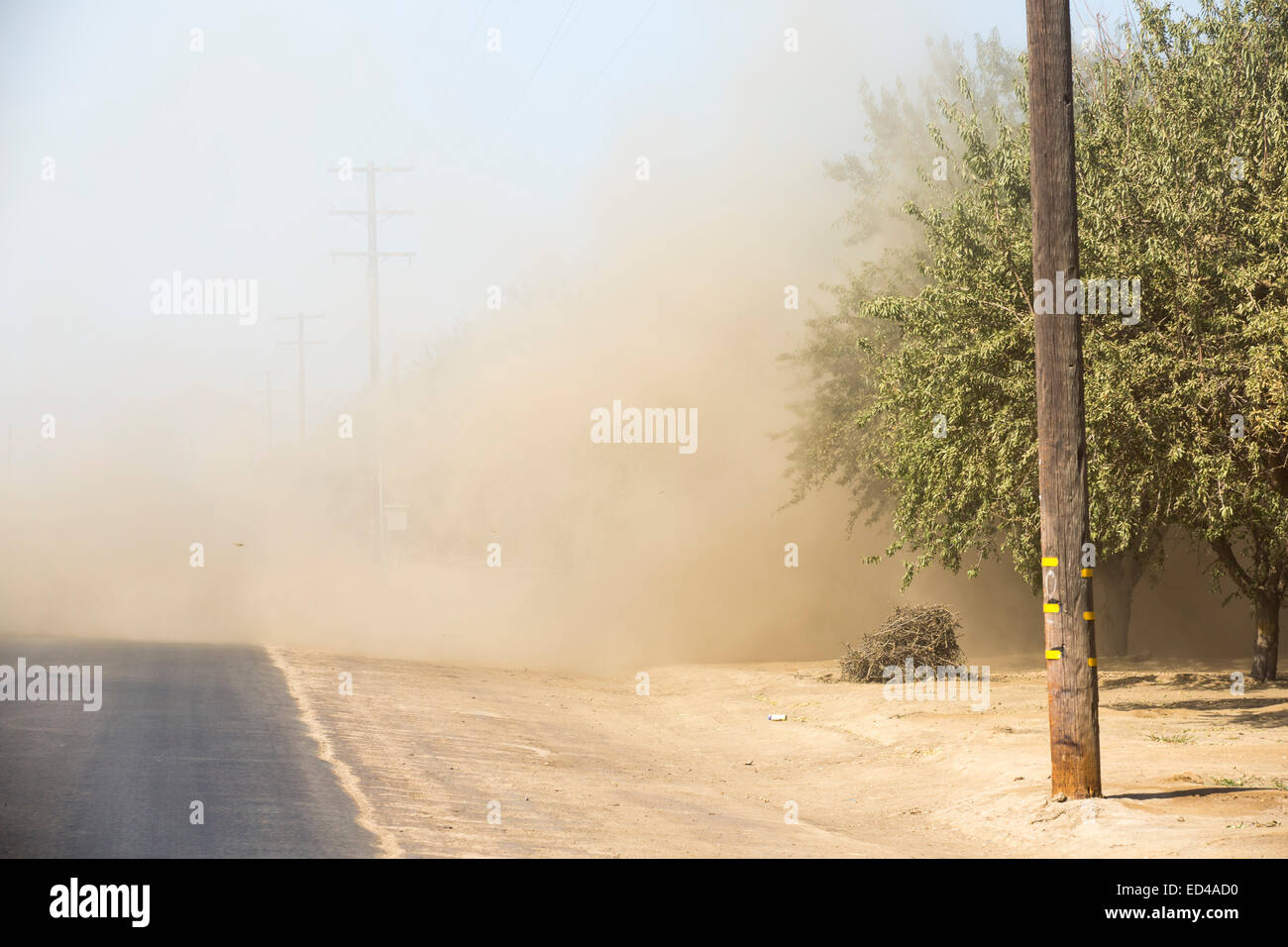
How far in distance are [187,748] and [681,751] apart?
679 cm

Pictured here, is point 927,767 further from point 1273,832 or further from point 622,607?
point 622,607

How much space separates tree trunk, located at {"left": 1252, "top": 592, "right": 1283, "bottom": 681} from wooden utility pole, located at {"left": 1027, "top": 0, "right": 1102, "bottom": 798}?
35.3 ft

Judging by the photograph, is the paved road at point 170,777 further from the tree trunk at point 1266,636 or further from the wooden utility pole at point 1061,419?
the tree trunk at point 1266,636

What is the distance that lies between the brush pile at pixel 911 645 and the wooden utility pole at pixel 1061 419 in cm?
1137

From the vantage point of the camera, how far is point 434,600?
3628 centimetres

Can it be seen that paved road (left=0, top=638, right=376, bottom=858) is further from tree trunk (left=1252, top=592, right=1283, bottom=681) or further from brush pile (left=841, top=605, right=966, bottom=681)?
tree trunk (left=1252, top=592, right=1283, bottom=681)

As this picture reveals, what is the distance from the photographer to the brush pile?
2319 centimetres

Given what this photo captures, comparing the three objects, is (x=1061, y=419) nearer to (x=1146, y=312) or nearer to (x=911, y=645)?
(x=1146, y=312)

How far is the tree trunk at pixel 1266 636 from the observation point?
2070cm

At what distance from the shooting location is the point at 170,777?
11992 mm

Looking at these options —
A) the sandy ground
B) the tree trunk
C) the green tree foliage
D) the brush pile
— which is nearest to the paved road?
the sandy ground

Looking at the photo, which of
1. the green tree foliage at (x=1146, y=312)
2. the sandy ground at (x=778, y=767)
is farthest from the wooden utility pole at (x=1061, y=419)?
the green tree foliage at (x=1146, y=312)

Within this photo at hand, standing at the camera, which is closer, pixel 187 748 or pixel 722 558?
pixel 187 748

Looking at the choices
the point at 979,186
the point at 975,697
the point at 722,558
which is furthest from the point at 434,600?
the point at 979,186
